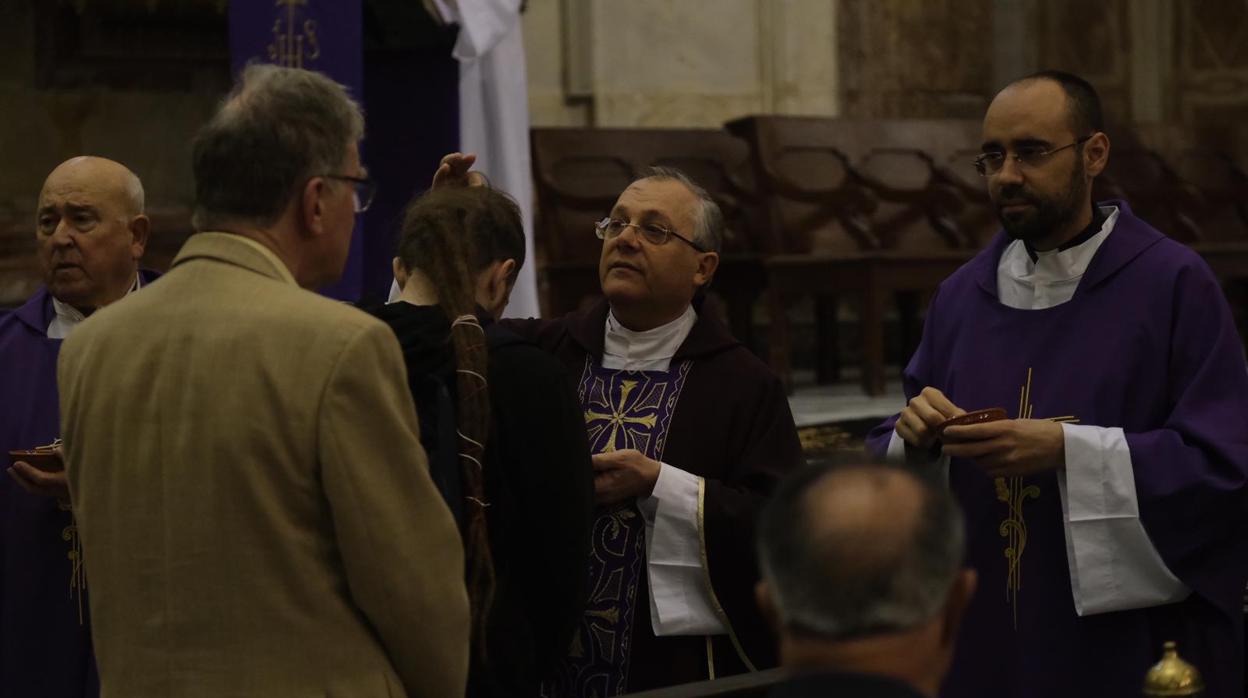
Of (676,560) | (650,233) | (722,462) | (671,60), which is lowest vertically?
(676,560)

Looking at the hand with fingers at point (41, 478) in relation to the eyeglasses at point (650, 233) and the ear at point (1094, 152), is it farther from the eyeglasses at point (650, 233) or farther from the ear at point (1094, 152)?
the ear at point (1094, 152)

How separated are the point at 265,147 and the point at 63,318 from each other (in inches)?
70.1

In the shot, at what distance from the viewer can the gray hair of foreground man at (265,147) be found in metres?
2.07

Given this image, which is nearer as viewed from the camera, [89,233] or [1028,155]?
[1028,155]

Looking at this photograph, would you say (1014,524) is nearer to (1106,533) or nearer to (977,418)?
(1106,533)

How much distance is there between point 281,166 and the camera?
6.81 feet

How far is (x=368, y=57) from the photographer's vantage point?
715cm

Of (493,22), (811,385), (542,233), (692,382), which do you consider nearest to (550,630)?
(692,382)

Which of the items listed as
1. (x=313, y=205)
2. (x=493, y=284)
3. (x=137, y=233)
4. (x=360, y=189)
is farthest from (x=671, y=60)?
(x=313, y=205)

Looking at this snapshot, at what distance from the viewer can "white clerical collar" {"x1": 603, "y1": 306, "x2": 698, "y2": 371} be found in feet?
10.8

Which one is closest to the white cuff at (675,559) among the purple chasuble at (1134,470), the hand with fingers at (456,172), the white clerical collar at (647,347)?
the white clerical collar at (647,347)

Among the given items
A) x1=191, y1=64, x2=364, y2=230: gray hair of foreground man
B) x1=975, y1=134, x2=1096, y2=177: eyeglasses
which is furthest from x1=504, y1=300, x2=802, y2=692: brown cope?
x1=191, y1=64, x2=364, y2=230: gray hair of foreground man

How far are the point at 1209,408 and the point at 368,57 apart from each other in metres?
4.93

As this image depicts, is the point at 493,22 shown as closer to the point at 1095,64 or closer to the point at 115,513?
the point at 115,513
